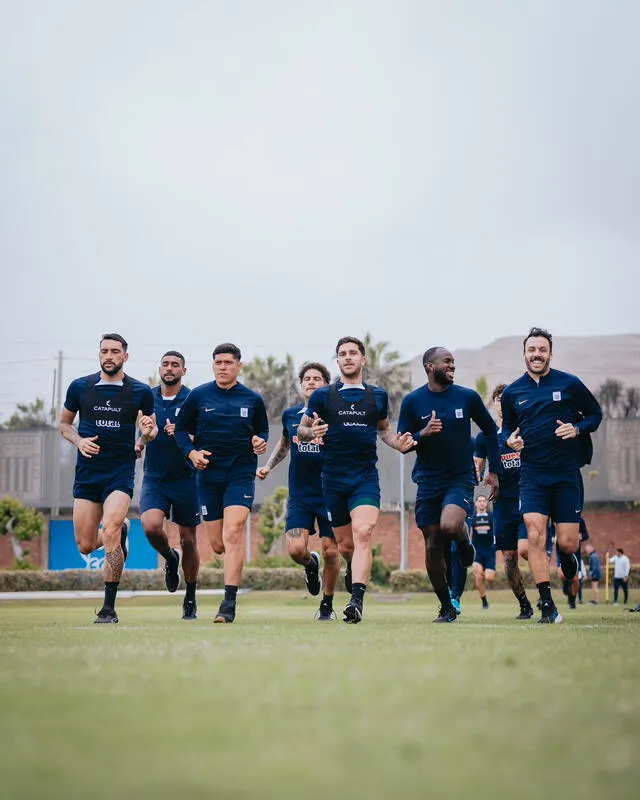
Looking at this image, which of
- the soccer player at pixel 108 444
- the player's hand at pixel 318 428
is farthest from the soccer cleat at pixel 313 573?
the player's hand at pixel 318 428

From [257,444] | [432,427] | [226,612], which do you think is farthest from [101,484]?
[432,427]

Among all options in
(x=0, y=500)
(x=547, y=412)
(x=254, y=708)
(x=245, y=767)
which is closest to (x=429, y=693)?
(x=254, y=708)

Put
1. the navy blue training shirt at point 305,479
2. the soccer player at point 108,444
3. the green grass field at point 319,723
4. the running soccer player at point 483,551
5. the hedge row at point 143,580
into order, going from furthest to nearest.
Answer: the hedge row at point 143,580 → the running soccer player at point 483,551 → the navy blue training shirt at point 305,479 → the soccer player at point 108,444 → the green grass field at point 319,723

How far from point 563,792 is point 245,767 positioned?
811 millimetres

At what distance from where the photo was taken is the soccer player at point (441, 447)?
38.3ft

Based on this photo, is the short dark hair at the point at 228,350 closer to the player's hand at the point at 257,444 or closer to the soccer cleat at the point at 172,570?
the player's hand at the point at 257,444

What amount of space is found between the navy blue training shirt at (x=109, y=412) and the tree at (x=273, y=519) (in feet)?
107

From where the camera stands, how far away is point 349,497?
11703 mm

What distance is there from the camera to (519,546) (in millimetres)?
15031

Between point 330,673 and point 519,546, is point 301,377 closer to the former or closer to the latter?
point 519,546

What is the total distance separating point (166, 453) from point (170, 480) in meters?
0.33

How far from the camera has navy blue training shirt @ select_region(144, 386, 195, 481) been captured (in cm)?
1382

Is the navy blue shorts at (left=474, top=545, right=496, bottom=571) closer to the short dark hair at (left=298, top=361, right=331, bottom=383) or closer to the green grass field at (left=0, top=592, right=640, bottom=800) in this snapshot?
the short dark hair at (left=298, top=361, right=331, bottom=383)

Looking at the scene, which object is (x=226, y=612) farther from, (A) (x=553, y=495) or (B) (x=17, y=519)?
(B) (x=17, y=519)
